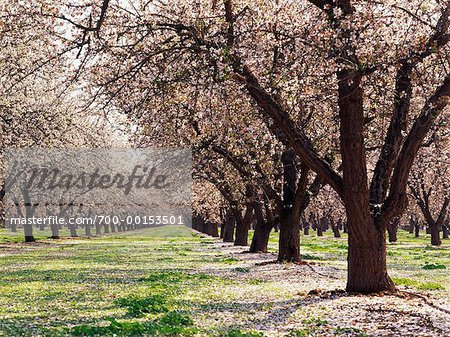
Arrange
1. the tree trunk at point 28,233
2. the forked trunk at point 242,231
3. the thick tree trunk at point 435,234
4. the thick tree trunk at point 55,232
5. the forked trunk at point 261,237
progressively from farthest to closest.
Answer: the thick tree trunk at point 55,232 → the tree trunk at point 28,233 → the thick tree trunk at point 435,234 → the forked trunk at point 242,231 → the forked trunk at point 261,237

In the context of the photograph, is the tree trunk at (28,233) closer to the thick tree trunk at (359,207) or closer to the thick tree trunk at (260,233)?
the thick tree trunk at (260,233)

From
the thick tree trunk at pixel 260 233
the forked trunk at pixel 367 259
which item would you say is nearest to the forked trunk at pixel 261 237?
the thick tree trunk at pixel 260 233

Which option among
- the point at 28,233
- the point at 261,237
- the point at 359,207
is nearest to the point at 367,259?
the point at 359,207

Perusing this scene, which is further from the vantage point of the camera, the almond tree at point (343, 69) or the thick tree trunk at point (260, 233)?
the thick tree trunk at point (260, 233)

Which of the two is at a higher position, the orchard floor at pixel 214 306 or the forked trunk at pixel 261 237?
the forked trunk at pixel 261 237

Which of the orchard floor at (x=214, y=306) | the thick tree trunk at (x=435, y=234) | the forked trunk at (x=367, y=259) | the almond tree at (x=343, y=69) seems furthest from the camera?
the thick tree trunk at (x=435, y=234)

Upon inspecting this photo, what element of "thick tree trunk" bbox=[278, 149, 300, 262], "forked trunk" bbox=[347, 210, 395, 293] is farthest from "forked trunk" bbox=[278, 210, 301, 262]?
"forked trunk" bbox=[347, 210, 395, 293]

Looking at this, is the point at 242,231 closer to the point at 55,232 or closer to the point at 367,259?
the point at 367,259

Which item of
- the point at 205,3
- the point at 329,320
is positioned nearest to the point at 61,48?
the point at 205,3

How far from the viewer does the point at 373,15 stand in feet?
50.7

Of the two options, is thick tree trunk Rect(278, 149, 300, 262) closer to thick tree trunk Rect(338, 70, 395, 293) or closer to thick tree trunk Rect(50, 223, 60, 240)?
thick tree trunk Rect(338, 70, 395, 293)

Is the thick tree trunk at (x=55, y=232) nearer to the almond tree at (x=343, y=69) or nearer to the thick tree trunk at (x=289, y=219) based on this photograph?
the thick tree trunk at (x=289, y=219)

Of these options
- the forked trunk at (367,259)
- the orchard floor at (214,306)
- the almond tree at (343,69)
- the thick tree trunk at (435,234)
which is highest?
the almond tree at (343,69)

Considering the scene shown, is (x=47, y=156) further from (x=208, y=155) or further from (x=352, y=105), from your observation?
(x=352, y=105)
